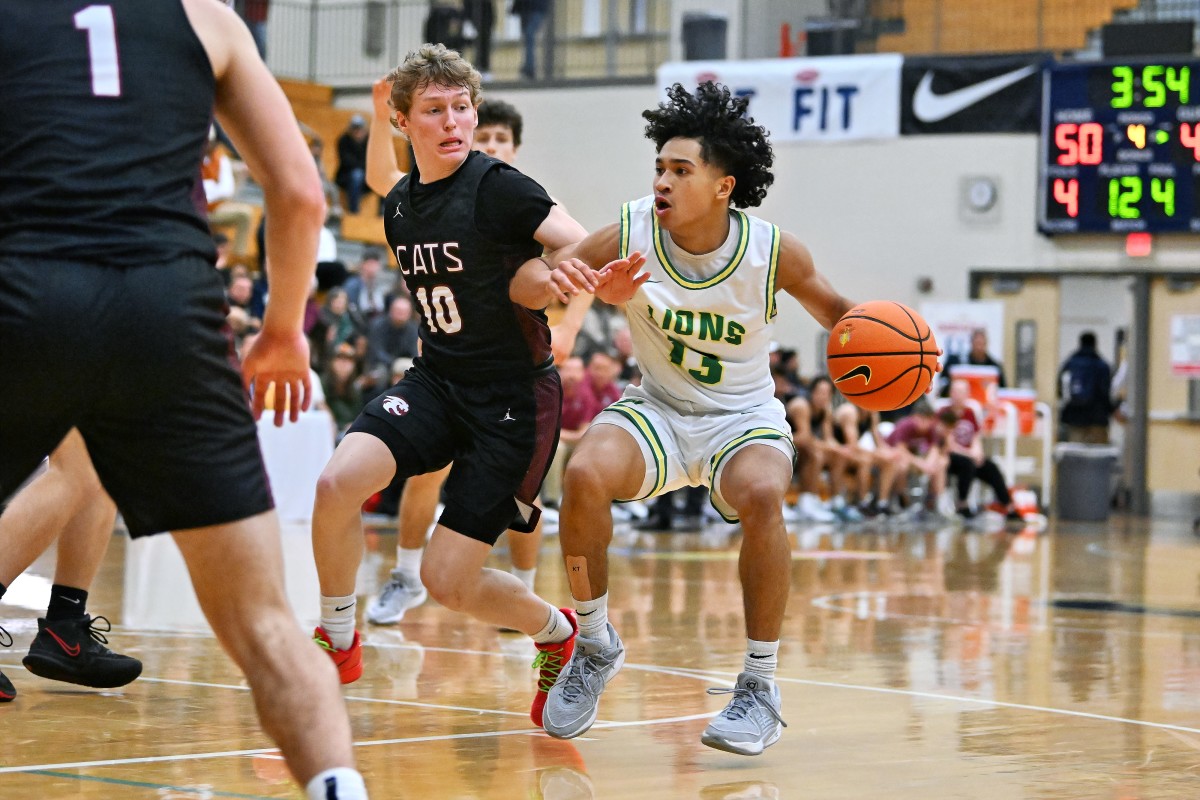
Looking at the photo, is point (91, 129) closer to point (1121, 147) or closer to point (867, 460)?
point (867, 460)

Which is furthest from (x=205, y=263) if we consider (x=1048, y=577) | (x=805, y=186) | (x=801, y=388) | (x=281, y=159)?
(x=805, y=186)

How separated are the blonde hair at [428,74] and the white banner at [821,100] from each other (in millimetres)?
13960

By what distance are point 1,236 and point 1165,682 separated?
5.09 meters

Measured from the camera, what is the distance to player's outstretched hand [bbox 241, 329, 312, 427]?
3057 mm

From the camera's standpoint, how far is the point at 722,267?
203 inches

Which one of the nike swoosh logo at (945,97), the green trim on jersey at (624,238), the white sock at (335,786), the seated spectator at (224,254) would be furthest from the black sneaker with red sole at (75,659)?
the nike swoosh logo at (945,97)

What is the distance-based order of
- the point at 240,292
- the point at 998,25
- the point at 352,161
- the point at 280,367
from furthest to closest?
the point at 998,25 → the point at 352,161 → the point at 240,292 → the point at 280,367

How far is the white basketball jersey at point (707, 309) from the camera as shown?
515 cm

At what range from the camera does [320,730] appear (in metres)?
2.73

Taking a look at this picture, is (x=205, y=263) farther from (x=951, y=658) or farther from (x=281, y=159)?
(x=951, y=658)

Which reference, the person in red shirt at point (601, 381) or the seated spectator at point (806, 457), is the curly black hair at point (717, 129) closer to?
the person in red shirt at point (601, 381)

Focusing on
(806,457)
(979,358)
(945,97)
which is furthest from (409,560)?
(945,97)

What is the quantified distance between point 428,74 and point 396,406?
1.11m

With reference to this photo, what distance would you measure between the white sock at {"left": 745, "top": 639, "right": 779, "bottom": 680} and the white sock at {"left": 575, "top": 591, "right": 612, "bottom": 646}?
48 centimetres
